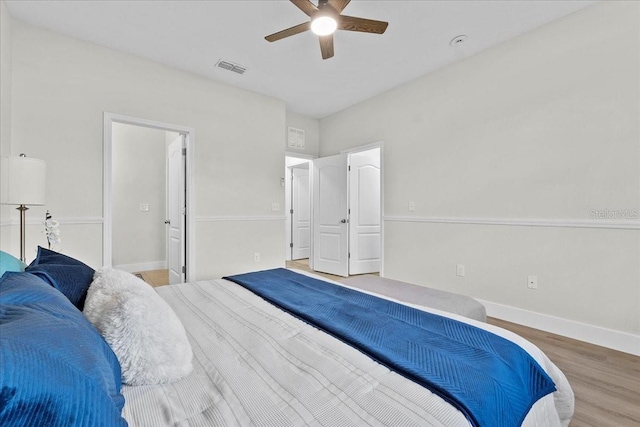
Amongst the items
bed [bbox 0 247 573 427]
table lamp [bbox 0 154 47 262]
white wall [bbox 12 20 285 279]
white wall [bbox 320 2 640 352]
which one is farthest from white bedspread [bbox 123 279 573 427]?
white wall [bbox 12 20 285 279]

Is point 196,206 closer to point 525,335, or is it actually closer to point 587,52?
point 525,335

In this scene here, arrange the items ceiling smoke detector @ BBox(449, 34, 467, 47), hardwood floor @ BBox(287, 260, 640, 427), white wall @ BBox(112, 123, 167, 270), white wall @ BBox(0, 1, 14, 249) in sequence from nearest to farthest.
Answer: hardwood floor @ BBox(287, 260, 640, 427), white wall @ BBox(0, 1, 14, 249), ceiling smoke detector @ BBox(449, 34, 467, 47), white wall @ BBox(112, 123, 167, 270)

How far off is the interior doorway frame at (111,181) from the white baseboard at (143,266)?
1729mm

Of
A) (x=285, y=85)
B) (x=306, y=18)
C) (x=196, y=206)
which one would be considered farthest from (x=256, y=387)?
(x=285, y=85)

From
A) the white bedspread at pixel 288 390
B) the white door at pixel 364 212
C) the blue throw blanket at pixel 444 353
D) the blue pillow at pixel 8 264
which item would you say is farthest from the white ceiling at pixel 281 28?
the white bedspread at pixel 288 390

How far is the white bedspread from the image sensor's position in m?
0.73

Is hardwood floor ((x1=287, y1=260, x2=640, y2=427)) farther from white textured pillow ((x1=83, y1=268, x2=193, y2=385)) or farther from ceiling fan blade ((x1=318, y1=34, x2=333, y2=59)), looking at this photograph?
ceiling fan blade ((x1=318, y1=34, x2=333, y2=59))

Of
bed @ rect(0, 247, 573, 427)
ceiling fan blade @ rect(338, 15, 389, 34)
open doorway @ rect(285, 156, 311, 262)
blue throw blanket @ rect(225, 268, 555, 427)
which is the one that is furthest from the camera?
open doorway @ rect(285, 156, 311, 262)

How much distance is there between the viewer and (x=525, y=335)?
2.54m

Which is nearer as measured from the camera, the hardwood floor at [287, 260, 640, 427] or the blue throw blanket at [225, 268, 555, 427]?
the blue throw blanket at [225, 268, 555, 427]

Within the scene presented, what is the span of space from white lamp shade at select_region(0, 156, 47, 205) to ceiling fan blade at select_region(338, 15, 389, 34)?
228 cm

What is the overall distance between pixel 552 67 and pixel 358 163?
262cm

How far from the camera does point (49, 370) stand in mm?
483

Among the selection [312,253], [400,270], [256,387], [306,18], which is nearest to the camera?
[256,387]
